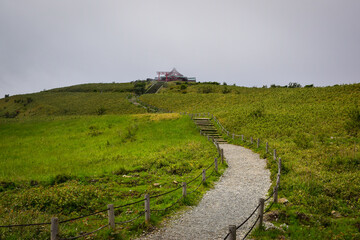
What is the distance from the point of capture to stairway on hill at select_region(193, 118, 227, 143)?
3334cm

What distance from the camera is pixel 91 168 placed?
19516 mm

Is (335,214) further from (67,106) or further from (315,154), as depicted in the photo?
(67,106)

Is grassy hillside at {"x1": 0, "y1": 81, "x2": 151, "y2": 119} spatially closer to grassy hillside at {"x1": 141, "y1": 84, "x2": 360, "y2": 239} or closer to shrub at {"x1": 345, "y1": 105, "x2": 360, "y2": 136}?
grassy hillside at {"x1": 141, "y1": 84, "x2": 360, "y2": 239}

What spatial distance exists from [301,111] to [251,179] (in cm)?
3079

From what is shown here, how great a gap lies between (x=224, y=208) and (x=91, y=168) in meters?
12.9

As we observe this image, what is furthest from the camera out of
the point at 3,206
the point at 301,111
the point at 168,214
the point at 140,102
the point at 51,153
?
the point at 140,102

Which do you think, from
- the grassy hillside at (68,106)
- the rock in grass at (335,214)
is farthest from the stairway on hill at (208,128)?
the grassy hillside at (68,106)

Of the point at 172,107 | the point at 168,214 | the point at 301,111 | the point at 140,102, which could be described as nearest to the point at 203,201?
the point at 168,214

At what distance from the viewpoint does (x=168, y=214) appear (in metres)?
10.2

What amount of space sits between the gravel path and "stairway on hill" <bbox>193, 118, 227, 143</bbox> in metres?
14.7

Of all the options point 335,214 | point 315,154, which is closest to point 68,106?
point 315,154

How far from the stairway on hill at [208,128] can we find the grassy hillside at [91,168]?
1.50m

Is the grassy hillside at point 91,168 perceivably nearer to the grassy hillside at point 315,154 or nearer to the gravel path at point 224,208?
the gravel path at point 224,208

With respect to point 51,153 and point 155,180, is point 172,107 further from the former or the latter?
point 155,180
